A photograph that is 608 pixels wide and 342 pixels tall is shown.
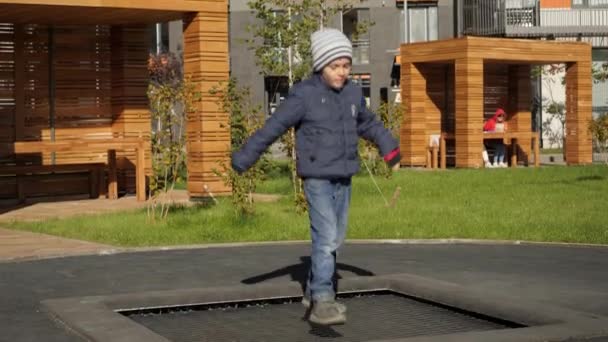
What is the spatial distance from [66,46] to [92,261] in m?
9.73

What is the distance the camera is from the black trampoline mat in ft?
26.6

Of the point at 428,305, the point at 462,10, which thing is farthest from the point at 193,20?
the point at 462,10

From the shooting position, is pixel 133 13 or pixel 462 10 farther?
pixel 462 10

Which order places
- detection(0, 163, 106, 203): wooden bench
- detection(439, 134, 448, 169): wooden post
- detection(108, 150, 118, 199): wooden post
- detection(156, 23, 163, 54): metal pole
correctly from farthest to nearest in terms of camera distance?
detection(156, 23, 163, 54): metal pole < detection(439, 134, 448, 169): wooden post < detection(108, 150, 118, 199): wooden post < detection(0, 163, 106, 203): wooden bench

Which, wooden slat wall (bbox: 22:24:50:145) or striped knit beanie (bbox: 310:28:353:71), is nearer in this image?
striped knit beanie (bbox: 310:28:353:71)

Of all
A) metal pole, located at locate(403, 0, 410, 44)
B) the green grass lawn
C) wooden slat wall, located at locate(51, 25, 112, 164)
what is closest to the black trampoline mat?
the green grass lawn

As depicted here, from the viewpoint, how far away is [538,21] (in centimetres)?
4950

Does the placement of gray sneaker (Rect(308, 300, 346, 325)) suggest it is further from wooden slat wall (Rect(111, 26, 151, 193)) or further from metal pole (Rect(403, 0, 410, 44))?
metal pole (Rect(403, 0, 410, 44))

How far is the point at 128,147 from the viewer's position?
20750mm

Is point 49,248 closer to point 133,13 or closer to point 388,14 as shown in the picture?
point 133,13

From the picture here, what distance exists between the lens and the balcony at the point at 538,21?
49062 millimetres

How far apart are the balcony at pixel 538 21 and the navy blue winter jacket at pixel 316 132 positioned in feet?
136

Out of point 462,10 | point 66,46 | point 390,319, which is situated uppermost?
point 462,10

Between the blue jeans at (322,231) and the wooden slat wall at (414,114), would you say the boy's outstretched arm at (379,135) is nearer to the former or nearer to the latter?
the blue jeans at (322,231)
